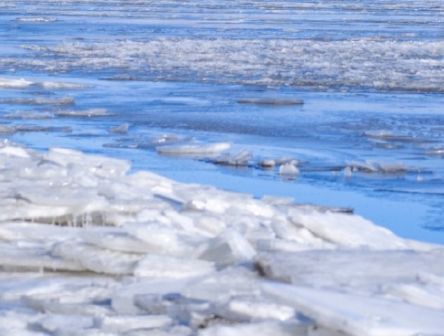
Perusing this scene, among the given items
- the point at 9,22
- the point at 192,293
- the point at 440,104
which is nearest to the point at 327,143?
the point at 440,104

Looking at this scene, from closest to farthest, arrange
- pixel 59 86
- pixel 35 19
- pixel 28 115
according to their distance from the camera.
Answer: pixel 28 115, pixel 59 86, pixel 35 19

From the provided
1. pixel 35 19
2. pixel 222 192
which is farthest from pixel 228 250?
pixel 35 19

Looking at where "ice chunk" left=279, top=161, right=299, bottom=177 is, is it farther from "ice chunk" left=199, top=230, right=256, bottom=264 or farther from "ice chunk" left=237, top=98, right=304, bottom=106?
"ice chunk" left=237, top=98, right=304, bottom=106

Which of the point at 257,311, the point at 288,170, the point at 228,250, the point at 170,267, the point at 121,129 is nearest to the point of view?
the point at 257,311

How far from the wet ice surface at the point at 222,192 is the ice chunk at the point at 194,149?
0.7 inches

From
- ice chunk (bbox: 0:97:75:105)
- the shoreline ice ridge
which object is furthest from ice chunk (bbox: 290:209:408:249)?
ice chunk (bbox: 0:97:75:105)

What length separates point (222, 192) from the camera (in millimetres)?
7324

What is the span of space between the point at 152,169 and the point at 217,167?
0.51m

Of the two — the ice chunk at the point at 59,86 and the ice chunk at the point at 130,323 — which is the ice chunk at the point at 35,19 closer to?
the ice chunk at the point at 59,86

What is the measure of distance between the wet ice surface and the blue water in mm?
38

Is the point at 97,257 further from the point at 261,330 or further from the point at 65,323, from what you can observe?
the point at 261,330

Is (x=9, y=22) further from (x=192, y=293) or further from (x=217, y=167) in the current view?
(x=192, y=293)

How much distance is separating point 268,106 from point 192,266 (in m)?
8.36

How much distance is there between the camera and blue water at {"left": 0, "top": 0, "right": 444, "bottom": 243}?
8734mm
